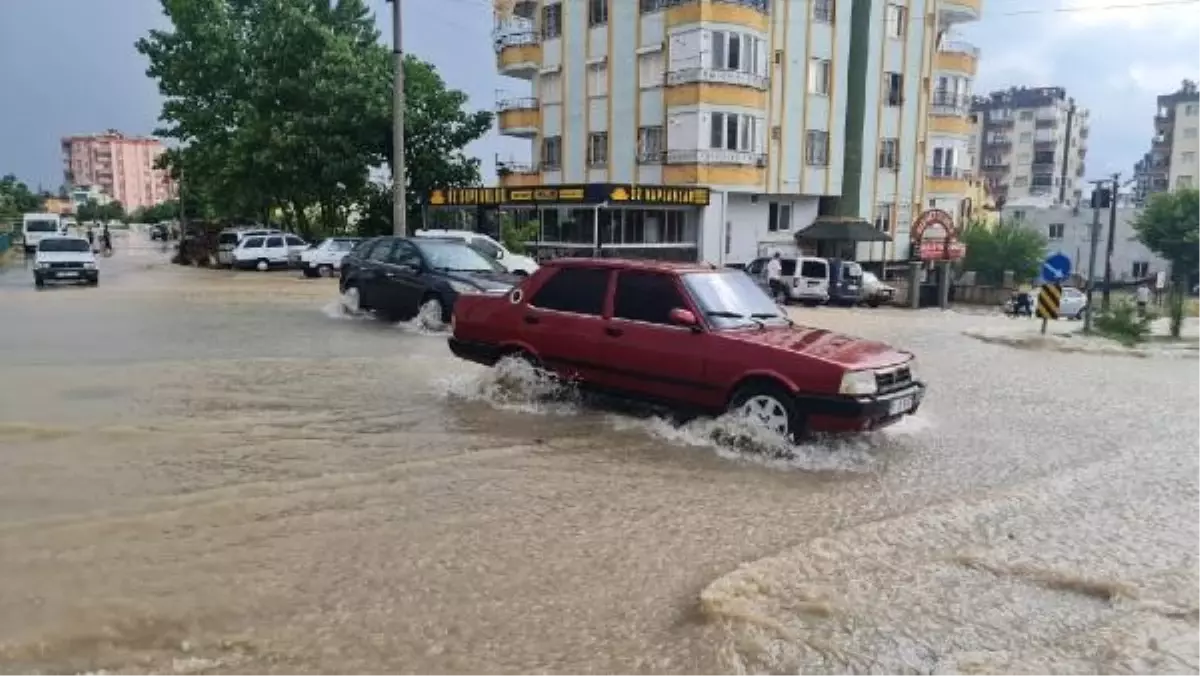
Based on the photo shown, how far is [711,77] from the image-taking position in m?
34.1

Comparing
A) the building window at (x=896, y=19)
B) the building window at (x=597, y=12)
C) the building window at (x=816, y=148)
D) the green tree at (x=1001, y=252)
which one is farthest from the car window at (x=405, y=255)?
the green tree at (x=1001, y=252)

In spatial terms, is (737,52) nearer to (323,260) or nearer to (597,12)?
(597,12)

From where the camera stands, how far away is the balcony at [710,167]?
3416 cm

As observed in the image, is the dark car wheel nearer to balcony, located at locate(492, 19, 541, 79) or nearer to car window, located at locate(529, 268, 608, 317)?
car window, located at locate(529, 268, 608, 317)

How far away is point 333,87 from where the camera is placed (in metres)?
36.5

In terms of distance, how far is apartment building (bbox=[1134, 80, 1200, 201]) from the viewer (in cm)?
8388

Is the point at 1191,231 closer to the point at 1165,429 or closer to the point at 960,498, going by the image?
the point at 1165,429

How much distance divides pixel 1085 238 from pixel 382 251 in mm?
62052

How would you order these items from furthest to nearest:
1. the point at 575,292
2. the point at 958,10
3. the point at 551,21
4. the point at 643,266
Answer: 1. the point at 958,10
2. the point at 551,21
3. the point at 575,292
4. the point at 643,266

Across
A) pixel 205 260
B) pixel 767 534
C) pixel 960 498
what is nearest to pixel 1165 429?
pixel 960 498

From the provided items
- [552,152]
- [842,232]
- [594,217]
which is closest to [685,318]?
[594,217]

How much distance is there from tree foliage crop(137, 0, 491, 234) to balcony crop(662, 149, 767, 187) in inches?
385

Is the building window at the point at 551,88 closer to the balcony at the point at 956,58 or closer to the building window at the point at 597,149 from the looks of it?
the building window at the point at 597,149

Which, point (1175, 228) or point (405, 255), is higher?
point (1175, 228)
